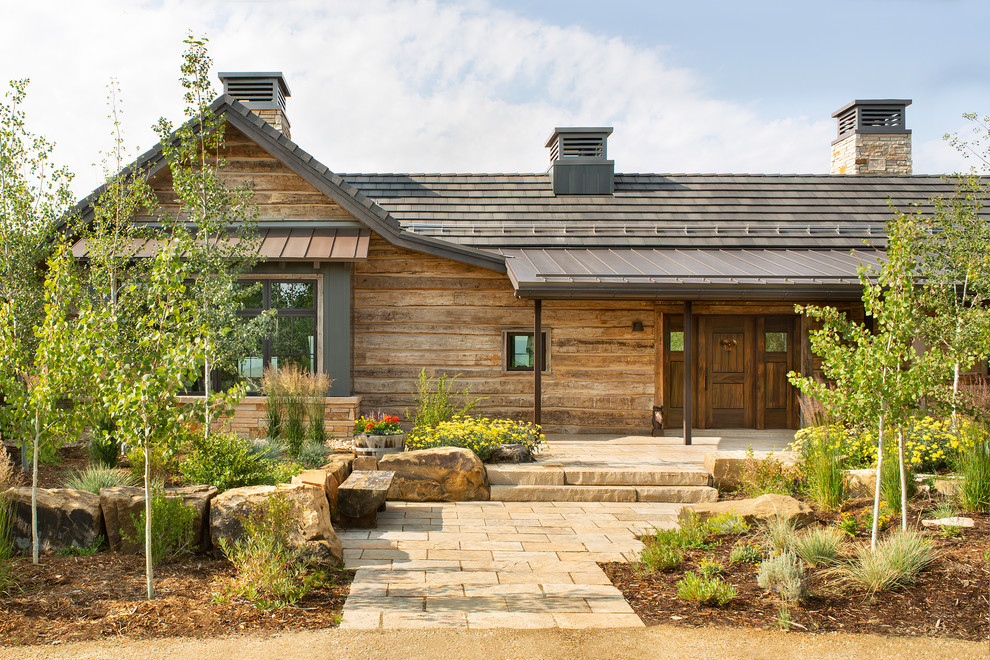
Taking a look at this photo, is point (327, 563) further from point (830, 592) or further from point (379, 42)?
point (379, 42)

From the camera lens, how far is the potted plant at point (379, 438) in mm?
8328

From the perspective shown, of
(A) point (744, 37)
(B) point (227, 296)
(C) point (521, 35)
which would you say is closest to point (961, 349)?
(A) point (744, 37)

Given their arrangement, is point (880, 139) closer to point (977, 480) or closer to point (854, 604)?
point (977, 480)

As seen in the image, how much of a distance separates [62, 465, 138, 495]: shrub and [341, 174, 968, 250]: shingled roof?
6.91m

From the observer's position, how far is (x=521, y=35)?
336 inches

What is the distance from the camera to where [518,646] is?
11.9 feet

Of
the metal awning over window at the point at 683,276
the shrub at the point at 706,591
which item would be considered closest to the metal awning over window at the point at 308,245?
the metal awning over window at the point at 683,276

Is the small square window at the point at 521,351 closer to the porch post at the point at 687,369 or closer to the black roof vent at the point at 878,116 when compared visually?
the porch post at the point at 687,369

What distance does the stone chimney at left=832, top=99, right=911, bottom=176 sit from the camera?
14961mm

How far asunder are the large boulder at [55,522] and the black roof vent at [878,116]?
15659 mm

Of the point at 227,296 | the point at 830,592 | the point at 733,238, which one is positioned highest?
the point at 733,238

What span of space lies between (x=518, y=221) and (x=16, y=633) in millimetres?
10182

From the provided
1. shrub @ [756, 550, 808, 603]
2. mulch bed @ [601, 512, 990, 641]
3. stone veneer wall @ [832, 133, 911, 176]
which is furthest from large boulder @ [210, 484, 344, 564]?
stone veneer wall @ [832, 133, 911, 176]

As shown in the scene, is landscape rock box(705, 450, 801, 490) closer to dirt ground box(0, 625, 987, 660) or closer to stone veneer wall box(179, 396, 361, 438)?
dirt ground box(0, 625, 987, 660)
